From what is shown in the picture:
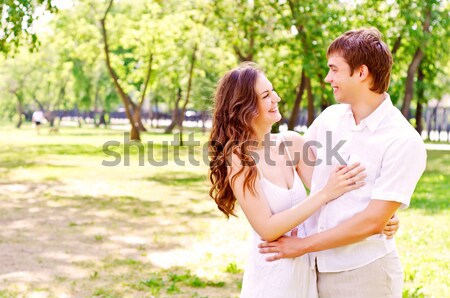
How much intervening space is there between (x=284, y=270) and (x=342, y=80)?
2.88 feet

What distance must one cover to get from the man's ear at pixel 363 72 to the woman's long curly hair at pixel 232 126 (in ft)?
1.62

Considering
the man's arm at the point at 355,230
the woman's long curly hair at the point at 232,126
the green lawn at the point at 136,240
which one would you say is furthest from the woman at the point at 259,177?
the green lawn at the point at 136,240

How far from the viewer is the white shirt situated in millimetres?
2625

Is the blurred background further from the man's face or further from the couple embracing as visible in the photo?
the man's face

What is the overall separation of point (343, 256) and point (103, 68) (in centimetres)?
5381

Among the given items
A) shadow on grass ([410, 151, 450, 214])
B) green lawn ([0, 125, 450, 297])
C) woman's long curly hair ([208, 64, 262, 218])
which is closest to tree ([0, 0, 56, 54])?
green lawn ([0, 125, 450, 297])

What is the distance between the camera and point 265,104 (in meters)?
3.01

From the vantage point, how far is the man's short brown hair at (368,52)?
106 inches

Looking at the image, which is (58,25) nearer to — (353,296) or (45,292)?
(45,292)

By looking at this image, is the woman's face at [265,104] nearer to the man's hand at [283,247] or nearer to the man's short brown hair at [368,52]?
the man's short brown hair at [368,52]

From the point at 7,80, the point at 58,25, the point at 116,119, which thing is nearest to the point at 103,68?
the point at 7,80

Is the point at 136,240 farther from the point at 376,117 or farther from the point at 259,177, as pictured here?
the point at 376,117

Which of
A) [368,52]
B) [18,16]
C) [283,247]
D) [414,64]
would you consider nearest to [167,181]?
[18,16]

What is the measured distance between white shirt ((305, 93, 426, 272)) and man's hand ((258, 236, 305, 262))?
11 cm
